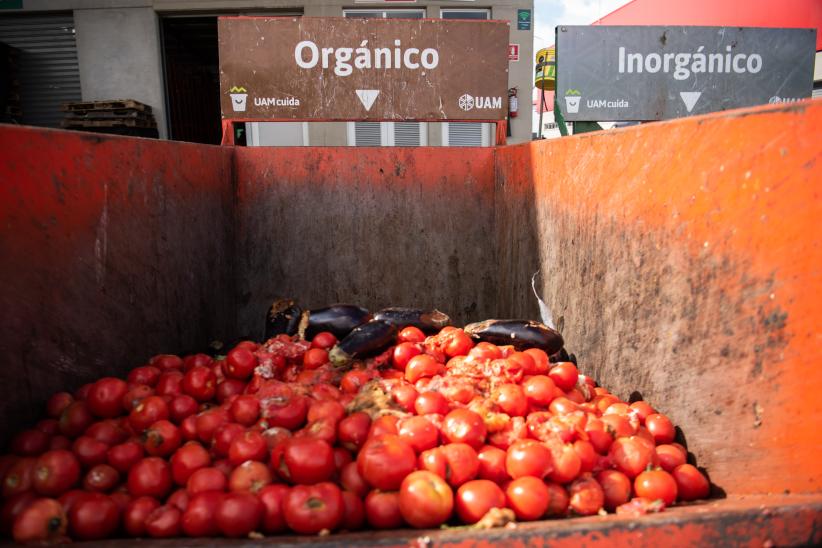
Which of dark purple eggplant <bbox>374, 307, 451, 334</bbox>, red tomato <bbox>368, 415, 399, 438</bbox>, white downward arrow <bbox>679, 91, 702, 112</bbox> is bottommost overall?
red tomato <bbox>368, 415, 399, 438</bbox>

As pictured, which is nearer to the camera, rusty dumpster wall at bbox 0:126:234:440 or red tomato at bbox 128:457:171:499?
red tomato at bbox 128:457:171:499

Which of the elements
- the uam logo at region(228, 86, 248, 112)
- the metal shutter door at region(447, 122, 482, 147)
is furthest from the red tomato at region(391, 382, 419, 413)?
the metal shutter door at region(447, 122, 482, 147)

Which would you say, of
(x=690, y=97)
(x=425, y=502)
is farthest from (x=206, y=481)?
(x=690, y=97)

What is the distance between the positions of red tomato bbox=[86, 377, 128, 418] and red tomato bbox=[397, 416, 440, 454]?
1.28 metres

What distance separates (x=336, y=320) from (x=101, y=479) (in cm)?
143

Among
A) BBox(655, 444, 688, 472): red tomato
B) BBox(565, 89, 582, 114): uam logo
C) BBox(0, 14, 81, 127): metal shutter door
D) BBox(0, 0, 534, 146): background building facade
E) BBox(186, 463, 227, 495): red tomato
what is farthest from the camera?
BBox(0, 14, 81, 127): metal shutter door

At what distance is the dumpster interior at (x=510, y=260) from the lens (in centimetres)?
171

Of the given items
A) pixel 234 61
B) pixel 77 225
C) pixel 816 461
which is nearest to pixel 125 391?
pixel 77 225

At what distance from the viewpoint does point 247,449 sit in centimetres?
200

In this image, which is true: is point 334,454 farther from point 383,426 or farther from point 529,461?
point 529,461

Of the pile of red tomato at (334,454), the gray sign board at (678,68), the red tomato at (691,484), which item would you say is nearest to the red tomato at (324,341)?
the pile of red tomato at (334,454)

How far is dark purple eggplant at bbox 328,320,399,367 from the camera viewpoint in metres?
2.71

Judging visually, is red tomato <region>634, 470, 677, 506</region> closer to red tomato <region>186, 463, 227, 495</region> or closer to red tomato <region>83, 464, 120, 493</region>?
red tomato <region>186, 463, 227, 495</region>

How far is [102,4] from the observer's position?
10.8 m
